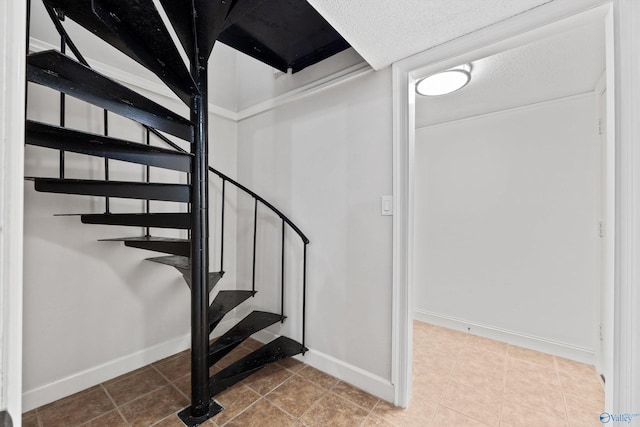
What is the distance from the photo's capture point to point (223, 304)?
1997 mm

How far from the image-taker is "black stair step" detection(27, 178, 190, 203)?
1.36 metres

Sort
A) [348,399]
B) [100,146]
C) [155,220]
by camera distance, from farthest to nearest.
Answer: [348,399], [155,220], [100,146]

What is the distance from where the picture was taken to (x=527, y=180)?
247cm

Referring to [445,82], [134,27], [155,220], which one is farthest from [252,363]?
[445,82]

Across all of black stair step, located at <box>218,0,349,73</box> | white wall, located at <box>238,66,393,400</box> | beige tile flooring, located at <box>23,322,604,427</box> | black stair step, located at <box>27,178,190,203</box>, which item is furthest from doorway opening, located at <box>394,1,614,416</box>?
black stair step, located at <box>27,178,190,203</box>

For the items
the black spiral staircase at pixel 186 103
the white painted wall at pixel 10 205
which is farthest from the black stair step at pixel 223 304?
the white painted wall at pixel 10 205

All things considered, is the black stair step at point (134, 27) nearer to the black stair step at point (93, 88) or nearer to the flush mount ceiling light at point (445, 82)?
the black stair step at point (93, 88)

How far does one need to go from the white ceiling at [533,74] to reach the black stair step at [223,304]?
238 cm

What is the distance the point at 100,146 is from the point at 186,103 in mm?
478

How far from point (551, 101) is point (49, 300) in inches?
163

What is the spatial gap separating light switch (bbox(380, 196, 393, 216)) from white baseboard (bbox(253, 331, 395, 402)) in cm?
110

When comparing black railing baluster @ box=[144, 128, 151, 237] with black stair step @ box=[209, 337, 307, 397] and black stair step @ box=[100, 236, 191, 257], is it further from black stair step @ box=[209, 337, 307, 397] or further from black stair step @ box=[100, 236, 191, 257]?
black stair step @ box=[209, 337, 307, 397]

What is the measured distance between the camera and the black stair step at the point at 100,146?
3.70 ft

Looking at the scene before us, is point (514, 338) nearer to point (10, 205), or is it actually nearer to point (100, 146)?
point (10, 205)
